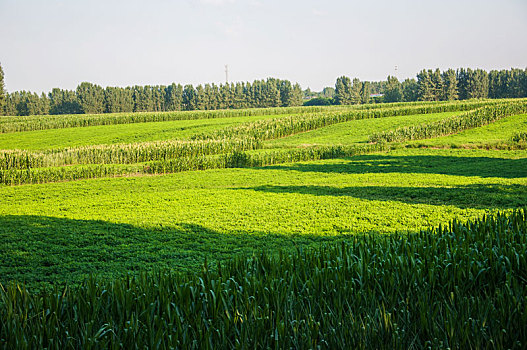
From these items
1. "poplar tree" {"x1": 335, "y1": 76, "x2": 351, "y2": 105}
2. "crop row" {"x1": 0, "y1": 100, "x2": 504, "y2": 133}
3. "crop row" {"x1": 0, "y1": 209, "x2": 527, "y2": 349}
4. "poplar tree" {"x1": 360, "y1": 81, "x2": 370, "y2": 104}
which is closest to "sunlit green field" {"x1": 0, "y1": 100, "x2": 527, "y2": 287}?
"crop row" {"x1": 0, "y1": 209, "x2": 527, "y2": 349}

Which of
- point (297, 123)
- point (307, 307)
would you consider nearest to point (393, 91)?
point (297, 123)

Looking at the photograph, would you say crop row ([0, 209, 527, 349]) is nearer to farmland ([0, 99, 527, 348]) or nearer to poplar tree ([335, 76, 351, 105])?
farmland ([0, 99, 527, 348])

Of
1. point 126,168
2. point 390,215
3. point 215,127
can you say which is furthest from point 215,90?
point 390,215

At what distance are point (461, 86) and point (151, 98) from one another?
79291mm

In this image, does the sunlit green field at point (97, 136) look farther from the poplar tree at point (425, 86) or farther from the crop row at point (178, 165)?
the poplar tree at point (425, 86)

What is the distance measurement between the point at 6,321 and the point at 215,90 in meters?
110

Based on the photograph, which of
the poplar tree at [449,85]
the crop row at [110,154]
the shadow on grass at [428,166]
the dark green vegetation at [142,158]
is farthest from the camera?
the poplar tree at [449,85]

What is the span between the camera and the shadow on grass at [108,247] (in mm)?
8117

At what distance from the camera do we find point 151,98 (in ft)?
360

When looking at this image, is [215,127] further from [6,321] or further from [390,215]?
[6,321]

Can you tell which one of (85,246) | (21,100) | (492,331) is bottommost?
(85,246)

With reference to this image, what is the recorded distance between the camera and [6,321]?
13.7ft

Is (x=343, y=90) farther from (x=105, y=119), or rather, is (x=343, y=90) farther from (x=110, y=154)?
(x=110, y=154)

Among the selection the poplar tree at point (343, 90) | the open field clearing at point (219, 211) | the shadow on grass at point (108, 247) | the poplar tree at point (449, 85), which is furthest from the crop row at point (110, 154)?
the poplar tree at point (343, 90)
